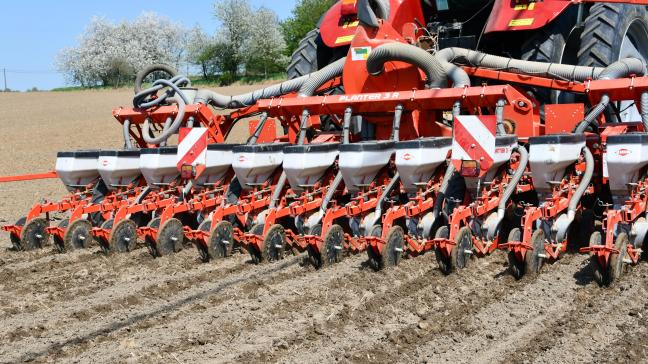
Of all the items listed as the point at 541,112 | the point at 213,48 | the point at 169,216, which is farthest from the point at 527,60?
the point at 213,48

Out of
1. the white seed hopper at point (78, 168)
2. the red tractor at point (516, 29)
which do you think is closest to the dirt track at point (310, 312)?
the white seed hopper at point (78, 168)

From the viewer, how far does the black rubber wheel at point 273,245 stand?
5.63m

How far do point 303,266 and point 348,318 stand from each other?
4.27 feet

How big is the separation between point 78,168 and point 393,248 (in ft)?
11.0

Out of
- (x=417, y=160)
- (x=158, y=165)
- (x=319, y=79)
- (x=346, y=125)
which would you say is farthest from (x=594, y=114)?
(x=158, y=165)

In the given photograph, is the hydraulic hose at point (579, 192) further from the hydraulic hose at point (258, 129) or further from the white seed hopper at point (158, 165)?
the white seed hopper at point (158, 165)

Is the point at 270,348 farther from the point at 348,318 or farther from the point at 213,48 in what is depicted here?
the point at 213,48

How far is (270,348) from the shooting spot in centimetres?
378

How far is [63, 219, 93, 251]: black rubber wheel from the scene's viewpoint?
649 cm

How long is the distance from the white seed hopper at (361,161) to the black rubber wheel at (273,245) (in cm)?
60

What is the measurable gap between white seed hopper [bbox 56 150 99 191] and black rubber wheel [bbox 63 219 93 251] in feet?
2.68

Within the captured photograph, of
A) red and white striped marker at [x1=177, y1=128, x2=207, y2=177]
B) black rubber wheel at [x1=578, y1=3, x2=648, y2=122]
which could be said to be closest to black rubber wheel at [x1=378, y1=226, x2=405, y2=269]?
red and white striped marker at [x1=177, y1=128, x2=207, y2=177]

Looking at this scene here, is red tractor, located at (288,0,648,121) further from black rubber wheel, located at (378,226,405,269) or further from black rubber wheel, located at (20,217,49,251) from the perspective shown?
black rubber wheel, located at (20,217,49,251)

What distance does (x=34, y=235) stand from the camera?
6723mm
